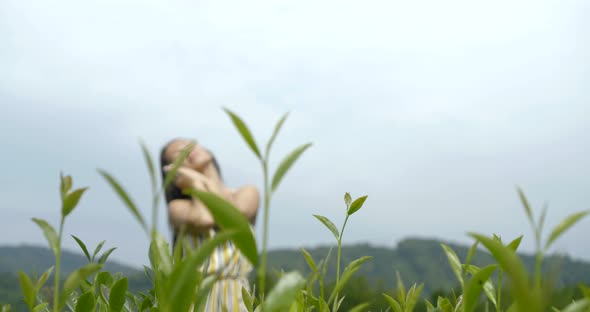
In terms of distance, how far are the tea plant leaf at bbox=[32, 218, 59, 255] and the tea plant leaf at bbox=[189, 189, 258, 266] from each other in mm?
160

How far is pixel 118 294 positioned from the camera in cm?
47

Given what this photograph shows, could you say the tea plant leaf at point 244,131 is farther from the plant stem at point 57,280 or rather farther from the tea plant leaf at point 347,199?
the tea plant leaf at point 347,199

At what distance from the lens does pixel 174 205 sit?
3.95 metres

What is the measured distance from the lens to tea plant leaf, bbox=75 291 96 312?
1.51 ft

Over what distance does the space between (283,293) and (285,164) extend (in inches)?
2.8

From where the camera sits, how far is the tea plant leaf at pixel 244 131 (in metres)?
0.31

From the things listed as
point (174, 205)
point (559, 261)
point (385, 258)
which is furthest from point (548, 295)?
point (385, 258)

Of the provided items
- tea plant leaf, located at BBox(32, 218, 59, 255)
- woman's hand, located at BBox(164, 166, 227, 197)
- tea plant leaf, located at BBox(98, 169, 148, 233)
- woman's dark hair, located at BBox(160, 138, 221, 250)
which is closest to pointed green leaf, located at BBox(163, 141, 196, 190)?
tea plant leaf, located at BBox(98, 169, 148, 233)

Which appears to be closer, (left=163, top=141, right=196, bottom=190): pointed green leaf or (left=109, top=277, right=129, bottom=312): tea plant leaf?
(left=163, top=141, right=196, bottom=190): pointed green leaf

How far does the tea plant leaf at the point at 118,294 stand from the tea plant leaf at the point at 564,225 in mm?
321

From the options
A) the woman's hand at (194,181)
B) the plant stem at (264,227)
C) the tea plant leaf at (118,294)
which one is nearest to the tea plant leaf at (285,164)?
the plant stem at (264,227)

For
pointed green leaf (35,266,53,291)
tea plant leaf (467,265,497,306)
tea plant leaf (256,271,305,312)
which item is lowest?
pointed green leaf (35,266,53,291)

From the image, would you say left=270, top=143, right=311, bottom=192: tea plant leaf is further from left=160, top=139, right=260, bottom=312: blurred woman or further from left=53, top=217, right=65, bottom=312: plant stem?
left=160, top=139, right=260, bottom=312: blurred woman

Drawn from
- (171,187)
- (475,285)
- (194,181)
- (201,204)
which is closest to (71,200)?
(475,285)
